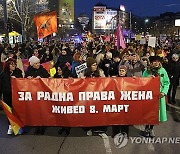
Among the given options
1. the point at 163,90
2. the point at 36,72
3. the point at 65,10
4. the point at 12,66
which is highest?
the point at 65,10

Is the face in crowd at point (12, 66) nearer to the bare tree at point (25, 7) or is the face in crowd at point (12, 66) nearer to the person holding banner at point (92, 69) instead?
the person holding banner at point (92, 69)

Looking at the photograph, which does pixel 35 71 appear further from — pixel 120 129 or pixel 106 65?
pixel 106 65

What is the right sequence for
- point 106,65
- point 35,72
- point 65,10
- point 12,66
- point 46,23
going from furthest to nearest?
point 65,10 → point 46,23 → point 106,65 → point 12,66 → point 35,72

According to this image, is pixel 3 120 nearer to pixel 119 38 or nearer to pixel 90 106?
pixel 90 106

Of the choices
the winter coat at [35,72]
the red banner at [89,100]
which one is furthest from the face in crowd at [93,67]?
the winter coat at [35,72]

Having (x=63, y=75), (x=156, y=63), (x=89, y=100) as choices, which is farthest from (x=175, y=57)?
(x=89, y=100)

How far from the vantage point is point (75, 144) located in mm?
6531

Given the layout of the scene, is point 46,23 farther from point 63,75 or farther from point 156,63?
point 156,63

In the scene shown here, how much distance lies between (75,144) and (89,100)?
867mm

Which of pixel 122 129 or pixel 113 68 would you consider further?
pixel 113 68

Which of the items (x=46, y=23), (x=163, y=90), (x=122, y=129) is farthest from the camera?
(x=46, y=23)

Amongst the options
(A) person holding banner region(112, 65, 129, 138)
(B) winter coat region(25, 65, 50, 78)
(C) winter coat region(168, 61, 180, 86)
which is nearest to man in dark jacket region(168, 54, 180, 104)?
(C) winter coat region(168, 61, 180, 86)

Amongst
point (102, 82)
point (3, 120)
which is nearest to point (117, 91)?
point (102, 82)

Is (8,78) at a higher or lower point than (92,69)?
lower
